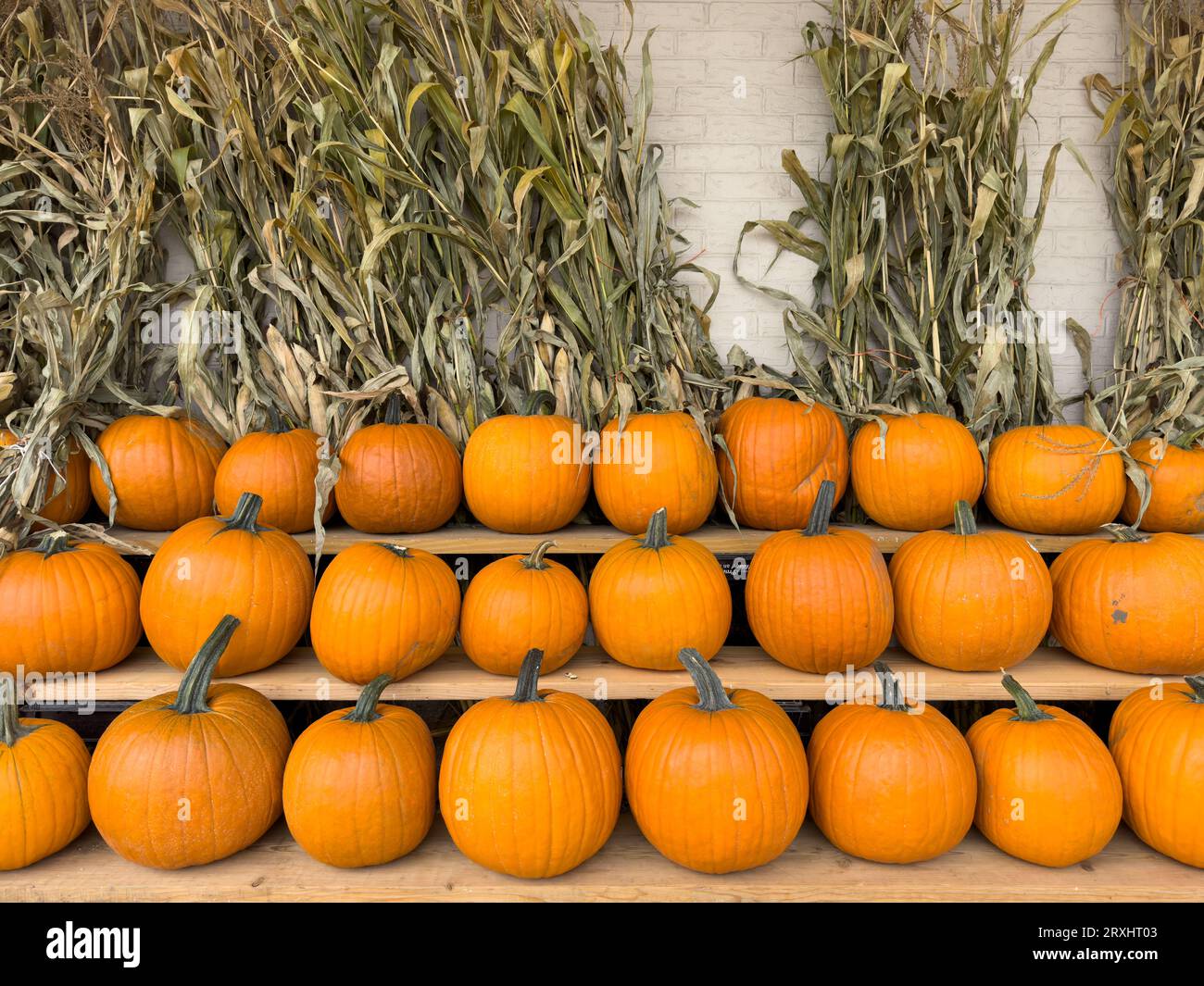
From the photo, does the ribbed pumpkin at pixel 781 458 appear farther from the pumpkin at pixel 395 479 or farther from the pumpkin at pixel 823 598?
the pumpkin at pixel 395 479

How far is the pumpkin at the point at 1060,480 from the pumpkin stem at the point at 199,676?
2.06 m

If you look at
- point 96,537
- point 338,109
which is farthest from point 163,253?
point 96,537

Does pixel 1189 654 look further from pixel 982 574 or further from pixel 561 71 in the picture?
pixel 561 71

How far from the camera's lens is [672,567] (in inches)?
73.0

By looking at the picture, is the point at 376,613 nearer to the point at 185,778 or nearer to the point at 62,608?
the point at 185,778

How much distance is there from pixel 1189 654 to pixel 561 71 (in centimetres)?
220

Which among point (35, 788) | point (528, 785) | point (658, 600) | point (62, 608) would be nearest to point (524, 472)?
point (658, 600)

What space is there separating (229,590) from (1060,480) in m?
2.15

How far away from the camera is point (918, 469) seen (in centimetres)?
210

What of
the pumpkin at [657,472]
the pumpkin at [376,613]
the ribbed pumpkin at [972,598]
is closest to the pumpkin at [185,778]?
the pumpkin at [376,613]

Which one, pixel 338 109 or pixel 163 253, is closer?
pixel 338 109

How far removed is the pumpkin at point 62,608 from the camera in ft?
5.97

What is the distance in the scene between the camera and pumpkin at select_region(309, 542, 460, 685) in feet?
5.89

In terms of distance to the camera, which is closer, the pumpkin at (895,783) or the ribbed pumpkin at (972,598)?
the pumpkin at (895,783)
